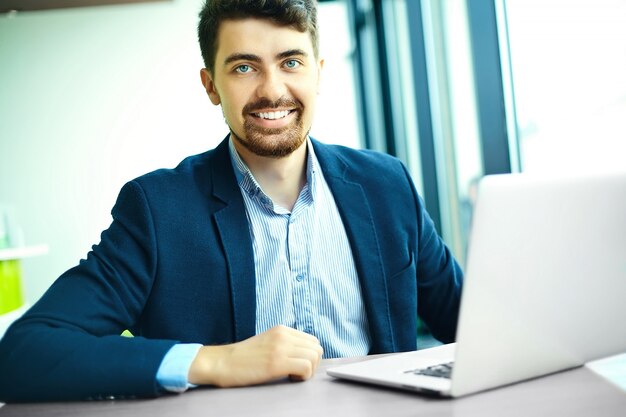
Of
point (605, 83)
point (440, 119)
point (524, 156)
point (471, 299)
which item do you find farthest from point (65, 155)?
point (471, 299)

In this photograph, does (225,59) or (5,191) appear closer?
(225,59)

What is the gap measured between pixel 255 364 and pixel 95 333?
0.39 m

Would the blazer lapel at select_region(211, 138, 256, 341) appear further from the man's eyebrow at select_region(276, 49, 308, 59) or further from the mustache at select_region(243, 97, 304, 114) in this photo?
the man's eyebrow at select_region(276, 49, 308, 59)

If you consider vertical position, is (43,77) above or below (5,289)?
above

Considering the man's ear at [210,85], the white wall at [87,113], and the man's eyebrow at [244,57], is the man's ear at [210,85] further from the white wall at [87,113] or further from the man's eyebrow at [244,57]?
the white wall at [87,113]

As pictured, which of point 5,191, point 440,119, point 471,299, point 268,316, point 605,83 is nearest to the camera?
point 471,299

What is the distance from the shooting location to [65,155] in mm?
6199

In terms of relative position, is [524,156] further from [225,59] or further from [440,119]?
[225,59]

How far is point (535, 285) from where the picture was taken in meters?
0.96

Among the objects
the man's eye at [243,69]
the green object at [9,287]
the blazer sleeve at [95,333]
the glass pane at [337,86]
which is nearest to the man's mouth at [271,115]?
the man's eye at [243,69]

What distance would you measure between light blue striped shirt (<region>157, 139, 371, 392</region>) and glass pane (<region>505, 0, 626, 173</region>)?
100 centimetres

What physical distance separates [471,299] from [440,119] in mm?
3804

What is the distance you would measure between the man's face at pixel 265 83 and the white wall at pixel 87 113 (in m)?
4.43

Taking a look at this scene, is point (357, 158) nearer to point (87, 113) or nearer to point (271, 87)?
point (271, 87)
